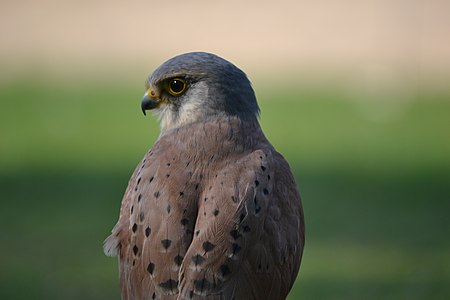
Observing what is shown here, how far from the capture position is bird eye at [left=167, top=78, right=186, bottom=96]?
5262mm

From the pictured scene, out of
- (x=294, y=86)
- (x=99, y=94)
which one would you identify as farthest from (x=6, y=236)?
(x=294, y=86)

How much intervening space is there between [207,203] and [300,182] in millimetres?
6693

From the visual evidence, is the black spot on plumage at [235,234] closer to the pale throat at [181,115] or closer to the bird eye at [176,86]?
the pale throat at [181,115]

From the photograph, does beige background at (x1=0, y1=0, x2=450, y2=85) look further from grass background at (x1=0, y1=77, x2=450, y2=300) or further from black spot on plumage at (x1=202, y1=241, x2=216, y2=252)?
black spot on plumage at (x1=202, y1=241, x2=216, y2=252)

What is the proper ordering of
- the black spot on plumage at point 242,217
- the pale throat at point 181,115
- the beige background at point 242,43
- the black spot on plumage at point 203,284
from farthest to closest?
the beige background at point 242,43 → the pale throat at point 181,115 → the black spot on plumage at point 242,217 → the black spot on plumage at point 203,284

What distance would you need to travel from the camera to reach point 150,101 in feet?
17.7

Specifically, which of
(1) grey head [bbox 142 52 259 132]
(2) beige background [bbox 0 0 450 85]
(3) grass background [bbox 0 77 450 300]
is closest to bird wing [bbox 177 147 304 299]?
(1) grey head [bbox 142 52 259 132]

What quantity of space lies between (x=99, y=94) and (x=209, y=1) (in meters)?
4.96

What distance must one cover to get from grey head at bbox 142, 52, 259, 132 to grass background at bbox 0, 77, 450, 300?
2.42 m

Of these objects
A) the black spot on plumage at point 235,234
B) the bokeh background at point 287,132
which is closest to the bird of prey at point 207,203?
the black spot on plumage at point 235,234

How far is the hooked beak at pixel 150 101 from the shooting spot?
5371 millimetres

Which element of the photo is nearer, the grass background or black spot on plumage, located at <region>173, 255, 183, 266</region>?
black spot on plumage, located at <region>173, 255, 183, 266</region>

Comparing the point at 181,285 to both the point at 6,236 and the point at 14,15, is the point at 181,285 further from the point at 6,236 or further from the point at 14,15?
the point at 14,15

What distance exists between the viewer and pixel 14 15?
22.4 meters
